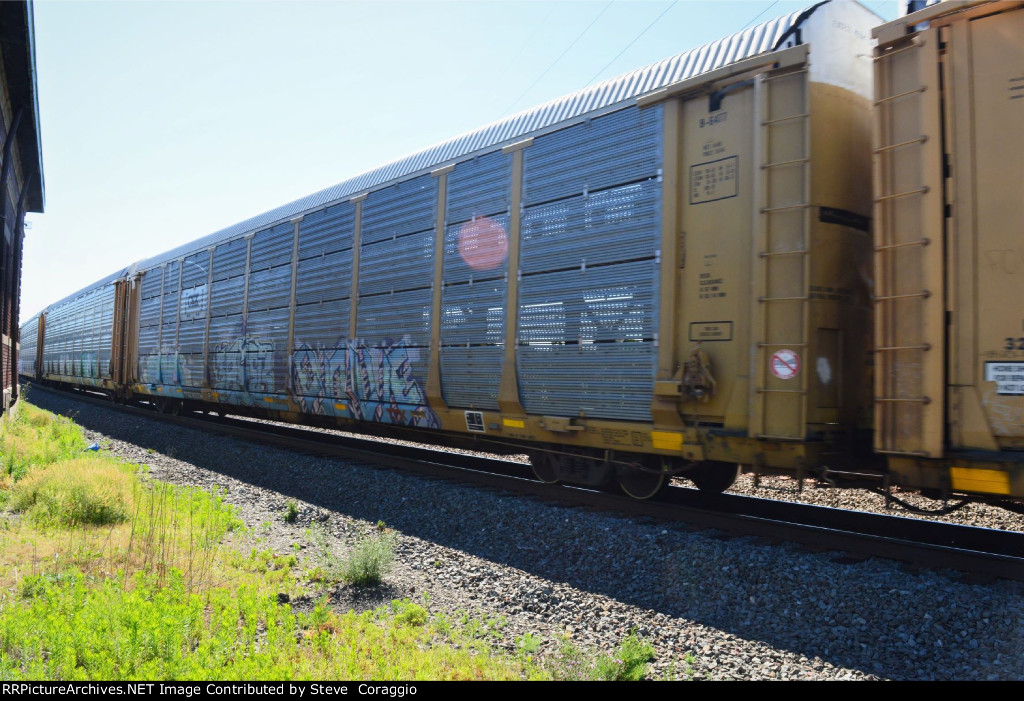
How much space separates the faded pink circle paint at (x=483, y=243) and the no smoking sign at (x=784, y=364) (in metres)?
3.47

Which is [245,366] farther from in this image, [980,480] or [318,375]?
[980,480]

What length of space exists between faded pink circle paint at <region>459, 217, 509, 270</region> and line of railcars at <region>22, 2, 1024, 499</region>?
4 cm

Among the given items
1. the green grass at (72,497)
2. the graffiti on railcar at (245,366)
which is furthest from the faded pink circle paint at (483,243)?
the graffiti on railcar at (245,366)

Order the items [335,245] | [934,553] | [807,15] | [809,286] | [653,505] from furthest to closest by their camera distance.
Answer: [335,245] < [653,505] < [807,15] < [809,286] < [934,553]

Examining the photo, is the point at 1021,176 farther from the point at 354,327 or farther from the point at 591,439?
the point at 354,327

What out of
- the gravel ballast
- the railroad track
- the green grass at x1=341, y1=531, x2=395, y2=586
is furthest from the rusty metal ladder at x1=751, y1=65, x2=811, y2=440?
the green grass at x1=341, y1=531, x2=395, y2=586

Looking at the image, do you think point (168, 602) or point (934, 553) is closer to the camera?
point (168, 602)

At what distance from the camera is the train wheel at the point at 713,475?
22.6ft

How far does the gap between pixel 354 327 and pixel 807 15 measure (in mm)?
7326

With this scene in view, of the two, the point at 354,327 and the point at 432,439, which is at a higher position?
the point at 354,327

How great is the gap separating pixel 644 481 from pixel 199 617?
4.55 meters

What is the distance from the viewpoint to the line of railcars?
4578 millimetres

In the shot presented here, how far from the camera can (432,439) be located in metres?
10.0
